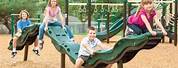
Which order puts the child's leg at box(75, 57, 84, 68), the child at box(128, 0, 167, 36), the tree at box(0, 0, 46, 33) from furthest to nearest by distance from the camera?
the tree at box(0, 0, 46, 33), the child's leg at box(75, 57, 84, 68), the child at box(128, 0, 167, 36)

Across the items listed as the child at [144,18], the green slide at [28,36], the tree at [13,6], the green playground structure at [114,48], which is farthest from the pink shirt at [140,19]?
the tree at [13,6]

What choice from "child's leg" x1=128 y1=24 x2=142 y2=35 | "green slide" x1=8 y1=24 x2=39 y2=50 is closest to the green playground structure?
"child's leg" x1=128 y1=24 x2=142 y2=35

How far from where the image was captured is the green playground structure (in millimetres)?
6940

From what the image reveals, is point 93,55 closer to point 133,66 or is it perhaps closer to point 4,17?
point 133,66

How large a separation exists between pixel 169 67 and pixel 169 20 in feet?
27.0

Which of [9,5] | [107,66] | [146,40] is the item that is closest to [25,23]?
[107,66]

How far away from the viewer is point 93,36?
790cm

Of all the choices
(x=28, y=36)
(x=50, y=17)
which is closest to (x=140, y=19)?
(x=50, y=17)

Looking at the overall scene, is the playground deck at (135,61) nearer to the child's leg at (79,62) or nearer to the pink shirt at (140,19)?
the child's leg at (79,62)

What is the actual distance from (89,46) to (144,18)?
1.16 metres

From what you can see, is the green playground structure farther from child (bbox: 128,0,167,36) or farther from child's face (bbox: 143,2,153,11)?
child's face (bbox: 143,2,153,11)

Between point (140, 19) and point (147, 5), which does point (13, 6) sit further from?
point (147, 5)

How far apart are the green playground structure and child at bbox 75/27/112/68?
95 mm

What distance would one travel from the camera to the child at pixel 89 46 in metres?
7.91
